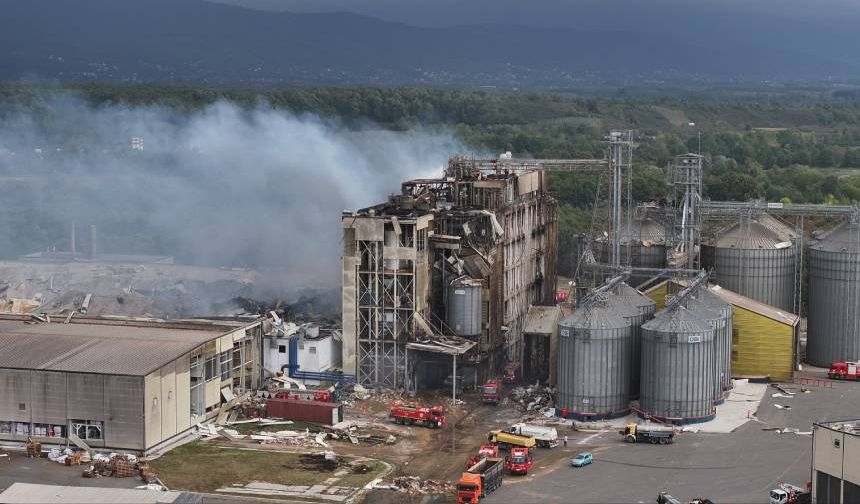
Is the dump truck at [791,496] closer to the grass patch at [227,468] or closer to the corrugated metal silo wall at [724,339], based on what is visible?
the corrugated metal silo wall at [724,339]

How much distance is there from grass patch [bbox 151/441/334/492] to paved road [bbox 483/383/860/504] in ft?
26.2

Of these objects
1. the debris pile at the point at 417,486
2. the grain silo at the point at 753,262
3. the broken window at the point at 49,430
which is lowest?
the debris pile at the point at 417,486

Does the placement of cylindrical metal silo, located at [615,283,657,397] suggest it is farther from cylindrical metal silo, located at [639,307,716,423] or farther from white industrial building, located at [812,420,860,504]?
white industrial building, located at [812,420,860,504]

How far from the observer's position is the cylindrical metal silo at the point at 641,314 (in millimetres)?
60156

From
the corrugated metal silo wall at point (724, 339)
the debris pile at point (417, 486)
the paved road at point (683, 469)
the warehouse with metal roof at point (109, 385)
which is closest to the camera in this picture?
the paved road at point (683, 469)

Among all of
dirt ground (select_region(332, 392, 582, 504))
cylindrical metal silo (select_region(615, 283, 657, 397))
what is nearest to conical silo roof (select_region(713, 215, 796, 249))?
cylindrical metal silo (select_region(615, 283, 657, 397))

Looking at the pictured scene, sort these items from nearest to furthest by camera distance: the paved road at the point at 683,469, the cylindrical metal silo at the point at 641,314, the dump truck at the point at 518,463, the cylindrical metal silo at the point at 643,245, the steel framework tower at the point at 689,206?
1. the paved road at the point at 683,469
2. the dump truck at the point at 518,463
3. the cylindrical metal silo at the point at 641,314
4. the steel framework tower at the point at 689,206
5. the cylindrical metal silo at the point at 643,245

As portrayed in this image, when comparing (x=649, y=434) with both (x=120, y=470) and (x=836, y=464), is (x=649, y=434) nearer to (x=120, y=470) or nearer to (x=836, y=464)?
(x=836, y=464)

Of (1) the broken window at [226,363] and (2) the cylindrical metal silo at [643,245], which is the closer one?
(1) the broken window at [226,363]

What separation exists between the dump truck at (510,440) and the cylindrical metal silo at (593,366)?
5.31m

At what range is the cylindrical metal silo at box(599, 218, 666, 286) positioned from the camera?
75875 millimetres

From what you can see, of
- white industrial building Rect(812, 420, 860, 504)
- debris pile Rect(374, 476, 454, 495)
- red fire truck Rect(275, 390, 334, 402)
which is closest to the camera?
white industrial building Rect(812, 420, 860, 504)

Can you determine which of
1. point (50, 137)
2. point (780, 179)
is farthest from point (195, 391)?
point (780, 179)

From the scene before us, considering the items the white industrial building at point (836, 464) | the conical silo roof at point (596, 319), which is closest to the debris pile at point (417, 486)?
the conical silo roof at point (596, 319)
